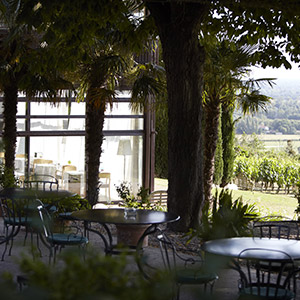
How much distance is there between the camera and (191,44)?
9.52m

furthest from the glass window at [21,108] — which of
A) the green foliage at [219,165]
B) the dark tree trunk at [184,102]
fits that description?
the green foliage at [219,165]

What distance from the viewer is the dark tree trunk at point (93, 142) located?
12.5 m

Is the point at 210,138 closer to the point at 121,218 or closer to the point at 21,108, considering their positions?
the point at 21,108

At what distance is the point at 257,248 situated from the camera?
4.58 m

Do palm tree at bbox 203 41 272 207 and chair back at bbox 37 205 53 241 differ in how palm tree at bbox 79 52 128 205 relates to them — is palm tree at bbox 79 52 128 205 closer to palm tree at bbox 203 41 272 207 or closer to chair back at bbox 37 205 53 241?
palm tree at bbox 203 41 272 207

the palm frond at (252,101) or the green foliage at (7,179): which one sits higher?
the palm frond at (252,101)

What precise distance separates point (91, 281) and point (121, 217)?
5.29m

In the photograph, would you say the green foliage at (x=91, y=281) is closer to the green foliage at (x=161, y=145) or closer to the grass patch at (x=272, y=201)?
the grass patch at (x=272, y=201)

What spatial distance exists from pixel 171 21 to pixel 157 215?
12.7 feet

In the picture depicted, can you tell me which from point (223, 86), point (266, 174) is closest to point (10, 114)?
point (223, 86)

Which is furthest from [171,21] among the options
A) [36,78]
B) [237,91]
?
[237,91]

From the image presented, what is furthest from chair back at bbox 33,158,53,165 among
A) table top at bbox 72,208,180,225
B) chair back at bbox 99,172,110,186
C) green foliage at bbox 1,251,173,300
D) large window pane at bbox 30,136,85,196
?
green foliage at bbox 1,251,173,300

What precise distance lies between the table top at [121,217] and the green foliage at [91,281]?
4680mm

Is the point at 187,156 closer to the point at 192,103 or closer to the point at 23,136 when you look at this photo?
the point at 192,103
